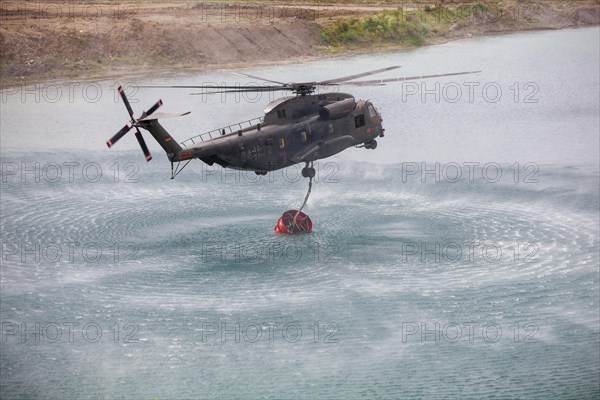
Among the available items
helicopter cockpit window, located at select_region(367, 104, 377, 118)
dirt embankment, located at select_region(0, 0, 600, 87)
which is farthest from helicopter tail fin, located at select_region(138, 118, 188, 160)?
dirt embankment, located at select_region(0, 0, 600, 87)

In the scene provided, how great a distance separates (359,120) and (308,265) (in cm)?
838

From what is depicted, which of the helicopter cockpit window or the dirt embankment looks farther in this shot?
the dirt embankment

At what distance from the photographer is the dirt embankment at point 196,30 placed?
3376 inches

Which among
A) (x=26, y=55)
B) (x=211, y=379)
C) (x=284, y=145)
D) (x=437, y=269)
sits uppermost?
(x=26, y=55)

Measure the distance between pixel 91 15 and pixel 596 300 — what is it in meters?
58.7

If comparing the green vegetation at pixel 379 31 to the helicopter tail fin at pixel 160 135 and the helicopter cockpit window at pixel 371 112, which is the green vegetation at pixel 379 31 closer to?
the helicopter cockpit window at pixel 371 112

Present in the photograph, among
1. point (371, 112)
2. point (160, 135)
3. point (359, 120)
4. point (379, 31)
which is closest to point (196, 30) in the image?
point (379, 31)

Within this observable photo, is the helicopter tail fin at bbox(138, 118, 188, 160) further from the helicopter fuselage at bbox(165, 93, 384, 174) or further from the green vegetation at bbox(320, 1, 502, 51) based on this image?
the green vegetation at bbox(320, 1, 502, 51)

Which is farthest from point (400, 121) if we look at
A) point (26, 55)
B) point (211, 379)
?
point (211, 379)

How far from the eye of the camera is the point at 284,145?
1884 inches

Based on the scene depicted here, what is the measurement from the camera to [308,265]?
51656mm

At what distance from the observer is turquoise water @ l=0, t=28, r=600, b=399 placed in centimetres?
4275

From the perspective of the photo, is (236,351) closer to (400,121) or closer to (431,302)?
(431,302)

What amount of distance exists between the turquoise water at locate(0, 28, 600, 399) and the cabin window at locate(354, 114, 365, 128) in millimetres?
7611
